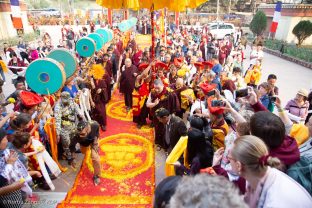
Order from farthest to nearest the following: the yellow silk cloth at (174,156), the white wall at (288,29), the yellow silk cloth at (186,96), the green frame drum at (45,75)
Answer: the white wall at (288,29) < the yellow silk cloth at (186,96) < the green frame drum at (45,75) < the yellow silk cloth at (174,156)

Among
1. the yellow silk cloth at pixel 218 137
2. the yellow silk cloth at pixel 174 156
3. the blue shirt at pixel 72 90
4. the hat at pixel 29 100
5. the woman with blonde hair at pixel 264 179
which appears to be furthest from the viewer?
the blue shirt at pixel 72 90

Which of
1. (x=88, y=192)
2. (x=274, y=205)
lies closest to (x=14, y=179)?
(x=88, y=192)

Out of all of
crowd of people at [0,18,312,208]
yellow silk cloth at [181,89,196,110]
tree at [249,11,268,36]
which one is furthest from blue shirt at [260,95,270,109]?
tree at [249,11,268,36]

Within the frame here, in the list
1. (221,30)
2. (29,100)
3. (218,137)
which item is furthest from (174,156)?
(221,30)

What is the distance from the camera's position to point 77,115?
4.72 meters

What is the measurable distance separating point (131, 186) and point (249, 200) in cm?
259

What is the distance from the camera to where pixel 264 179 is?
1700mm

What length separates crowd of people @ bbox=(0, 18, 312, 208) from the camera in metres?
1.64

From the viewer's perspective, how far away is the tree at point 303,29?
55.9 ft

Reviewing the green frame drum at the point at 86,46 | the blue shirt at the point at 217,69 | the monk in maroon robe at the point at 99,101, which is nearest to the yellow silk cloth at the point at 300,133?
the blue shirt at the point at 217,69

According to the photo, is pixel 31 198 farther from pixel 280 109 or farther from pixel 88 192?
pixel 280 109

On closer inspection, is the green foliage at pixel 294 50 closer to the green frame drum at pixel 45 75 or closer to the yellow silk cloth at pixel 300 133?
the yellow silk cloth at pixel 300 133

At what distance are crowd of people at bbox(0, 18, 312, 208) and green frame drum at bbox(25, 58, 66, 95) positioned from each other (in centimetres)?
22

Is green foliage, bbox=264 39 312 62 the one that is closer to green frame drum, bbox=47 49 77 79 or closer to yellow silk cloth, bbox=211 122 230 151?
yellow silk cloth, bbox=211 122 230 151
